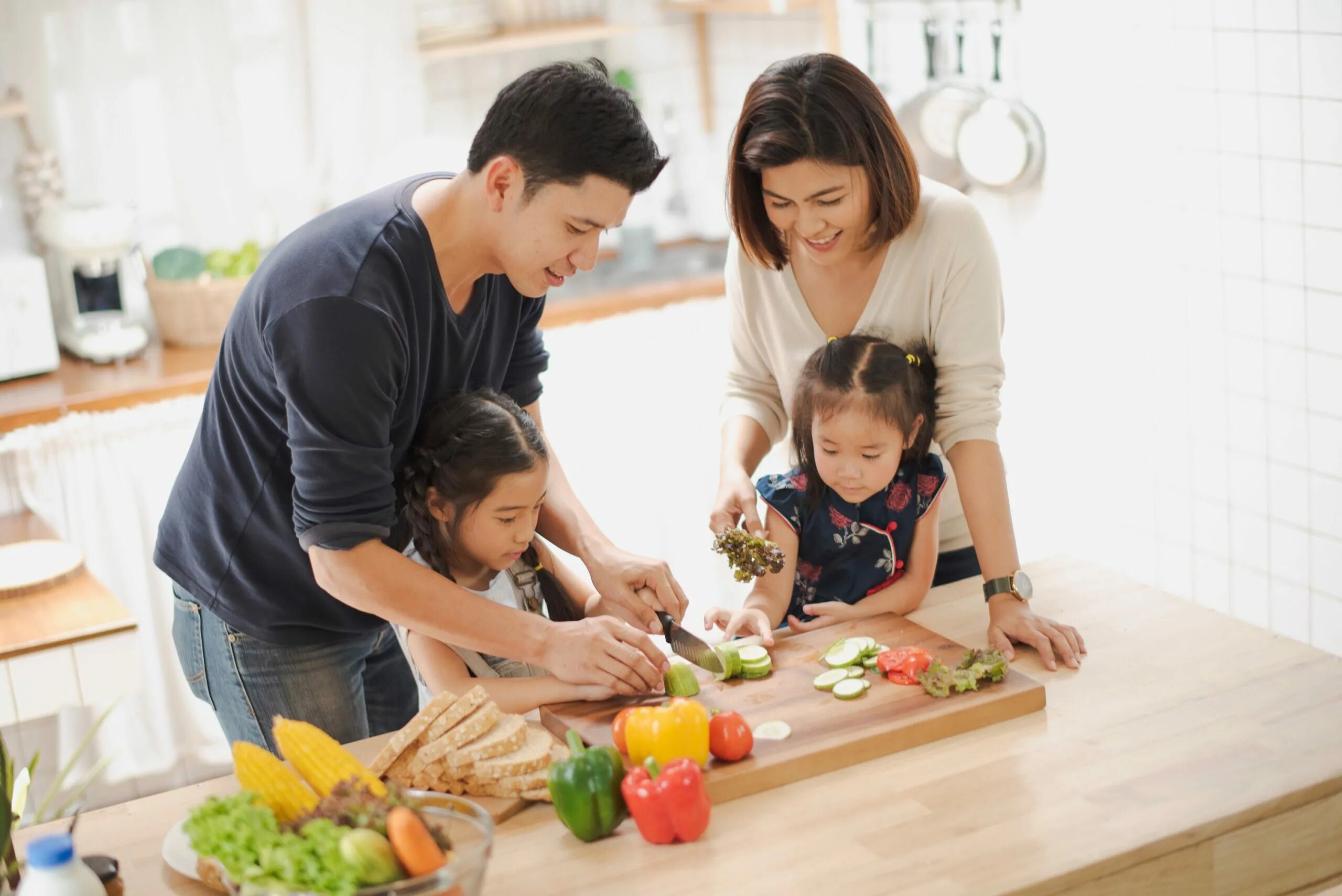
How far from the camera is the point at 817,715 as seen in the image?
1577 mm

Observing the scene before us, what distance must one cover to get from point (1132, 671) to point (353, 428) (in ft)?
3.26

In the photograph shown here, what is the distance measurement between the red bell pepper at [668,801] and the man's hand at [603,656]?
23cm

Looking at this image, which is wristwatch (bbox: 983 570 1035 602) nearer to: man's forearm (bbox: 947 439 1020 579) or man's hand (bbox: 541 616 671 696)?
man's forearm (bbox: 947 439 1020 579)

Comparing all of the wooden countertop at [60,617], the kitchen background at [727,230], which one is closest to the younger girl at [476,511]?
the wooden countertop at [60,617]

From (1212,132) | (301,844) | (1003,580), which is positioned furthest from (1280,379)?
(301,844)

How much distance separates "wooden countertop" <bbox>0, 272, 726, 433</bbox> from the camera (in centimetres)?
304

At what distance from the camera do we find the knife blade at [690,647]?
5.56 ft

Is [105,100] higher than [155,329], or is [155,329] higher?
[105,100]

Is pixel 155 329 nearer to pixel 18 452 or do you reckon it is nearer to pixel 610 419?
pixel 18 452

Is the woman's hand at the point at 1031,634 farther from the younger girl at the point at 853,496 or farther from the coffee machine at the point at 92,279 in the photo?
the coffee machine at the point at 92,279

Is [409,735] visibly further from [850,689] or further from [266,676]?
[850,689]

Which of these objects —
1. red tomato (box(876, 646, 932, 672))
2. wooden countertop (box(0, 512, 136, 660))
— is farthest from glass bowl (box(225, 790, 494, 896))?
wooden countertop (box(0, 512, 136, 660))

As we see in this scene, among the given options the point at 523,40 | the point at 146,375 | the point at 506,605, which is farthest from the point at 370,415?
the point at 523,40

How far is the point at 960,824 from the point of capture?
1.37 metres
